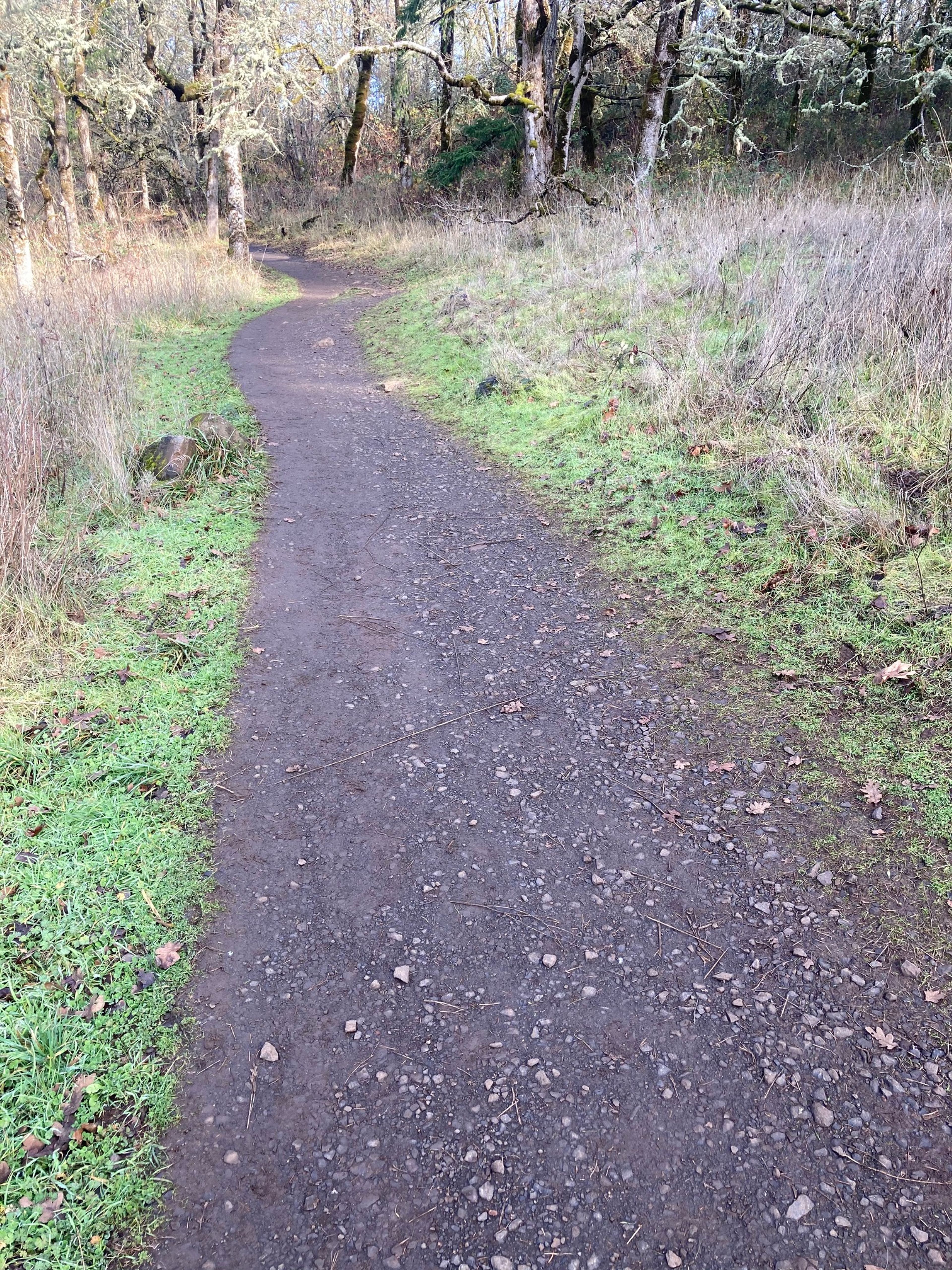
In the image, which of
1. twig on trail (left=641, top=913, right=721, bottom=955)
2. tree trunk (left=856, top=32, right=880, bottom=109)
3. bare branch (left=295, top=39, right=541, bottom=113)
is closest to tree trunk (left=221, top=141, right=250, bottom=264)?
bare branch (left=295, top=39, right=541, bottom=113)

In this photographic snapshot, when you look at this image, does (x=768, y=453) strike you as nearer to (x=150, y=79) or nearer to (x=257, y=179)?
(x=150, y=79)

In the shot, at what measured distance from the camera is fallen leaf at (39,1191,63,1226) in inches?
84.4

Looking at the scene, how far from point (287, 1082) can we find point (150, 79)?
2265 cm

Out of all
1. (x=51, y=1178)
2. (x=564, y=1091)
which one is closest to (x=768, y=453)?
(x=564, y=1091)

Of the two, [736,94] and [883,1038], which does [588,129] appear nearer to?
[736,94]

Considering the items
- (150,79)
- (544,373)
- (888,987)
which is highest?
(150,79)

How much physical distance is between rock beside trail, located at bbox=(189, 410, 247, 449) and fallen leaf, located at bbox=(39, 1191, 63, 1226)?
6.27 metres

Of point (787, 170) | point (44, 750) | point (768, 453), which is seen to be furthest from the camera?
point (787, 170)

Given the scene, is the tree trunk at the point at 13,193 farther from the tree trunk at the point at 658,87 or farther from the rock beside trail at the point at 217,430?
the tree trunk at the point at 658,87

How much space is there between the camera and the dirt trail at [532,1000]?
2150 mm

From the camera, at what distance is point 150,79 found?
18297mm

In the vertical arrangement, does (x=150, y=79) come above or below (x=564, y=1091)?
above

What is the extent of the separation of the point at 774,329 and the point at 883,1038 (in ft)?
19.5

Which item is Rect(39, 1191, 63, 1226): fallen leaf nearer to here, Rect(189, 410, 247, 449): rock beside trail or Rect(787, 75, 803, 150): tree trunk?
Rect(189, 410, 247, 449): rock beside trail
